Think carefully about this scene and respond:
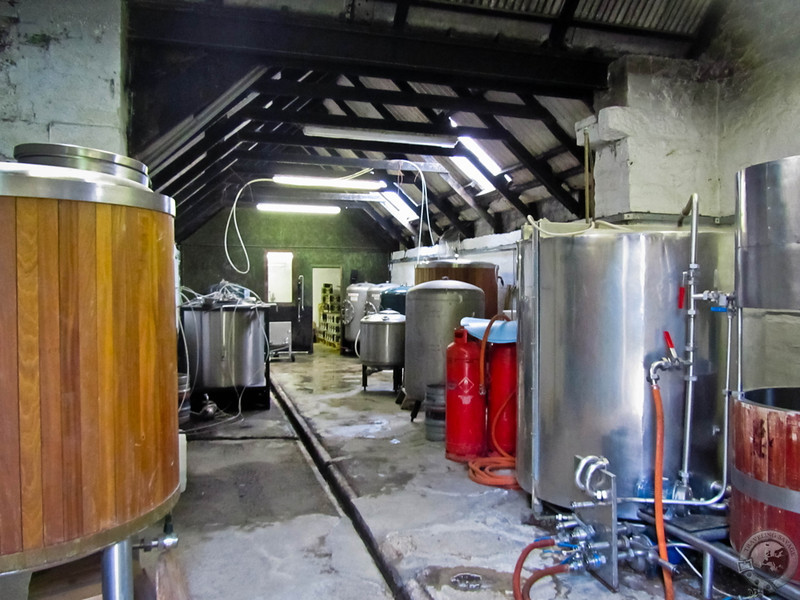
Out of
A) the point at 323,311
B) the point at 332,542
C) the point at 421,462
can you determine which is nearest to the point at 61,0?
the point at 332,542

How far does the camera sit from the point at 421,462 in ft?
12.5

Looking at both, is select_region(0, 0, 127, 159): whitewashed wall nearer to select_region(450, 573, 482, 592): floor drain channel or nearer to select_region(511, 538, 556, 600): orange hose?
select_region(450, 573, 482, 592): floor drain channel

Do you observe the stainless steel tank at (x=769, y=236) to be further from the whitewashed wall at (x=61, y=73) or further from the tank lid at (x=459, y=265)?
the tank lid at (x=459, y=265)

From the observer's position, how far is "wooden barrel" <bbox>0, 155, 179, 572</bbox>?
45.9 inches

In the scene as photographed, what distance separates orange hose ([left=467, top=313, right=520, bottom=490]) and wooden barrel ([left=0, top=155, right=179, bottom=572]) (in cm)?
237

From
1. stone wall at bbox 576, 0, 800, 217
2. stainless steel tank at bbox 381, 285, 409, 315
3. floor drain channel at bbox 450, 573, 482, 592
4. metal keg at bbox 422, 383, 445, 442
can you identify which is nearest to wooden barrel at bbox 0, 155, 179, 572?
floor drain channel at bbox 450, 573, 482, 592

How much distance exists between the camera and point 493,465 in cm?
354

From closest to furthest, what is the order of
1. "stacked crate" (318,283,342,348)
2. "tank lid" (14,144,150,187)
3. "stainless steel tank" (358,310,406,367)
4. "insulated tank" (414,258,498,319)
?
"tank lid" (14,144,150,187)
"stainless steel tank" (358,310,406,367)
"insulated tank" (414,258,498,319)
"stacked crate" (318,283,342,348)

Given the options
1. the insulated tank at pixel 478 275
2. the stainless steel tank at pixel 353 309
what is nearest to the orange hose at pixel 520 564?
the insulated tank at pixel 478 275

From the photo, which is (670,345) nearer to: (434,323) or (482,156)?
(434,323)

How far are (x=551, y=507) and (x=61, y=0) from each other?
3620mm

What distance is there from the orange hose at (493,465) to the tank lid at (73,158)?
8.17ft

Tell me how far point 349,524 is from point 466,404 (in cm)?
121

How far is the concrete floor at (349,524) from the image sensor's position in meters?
2.28
